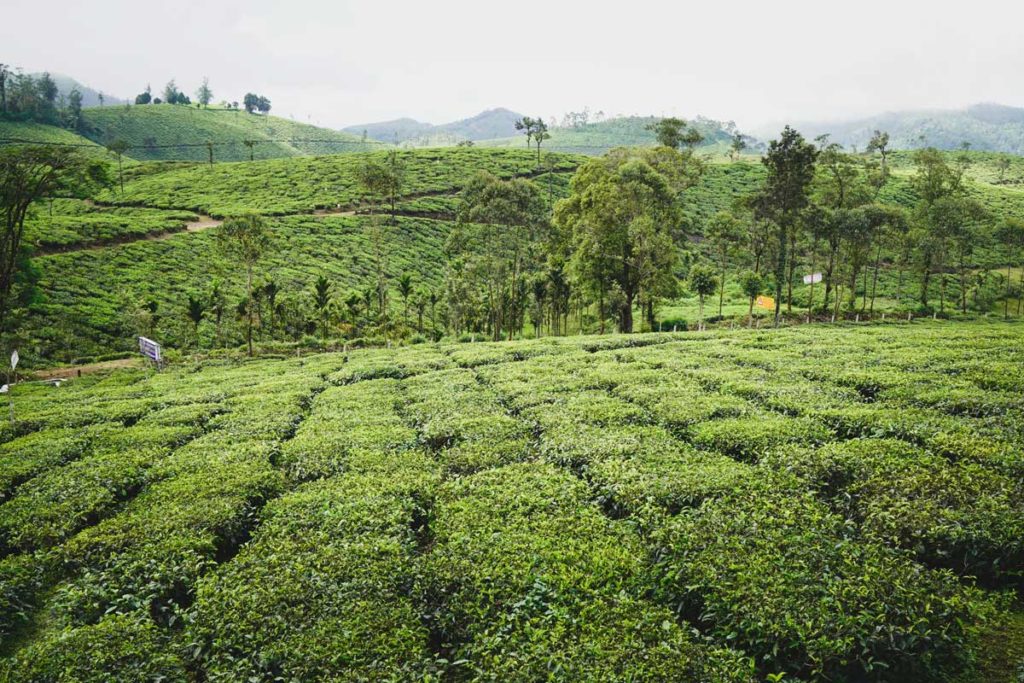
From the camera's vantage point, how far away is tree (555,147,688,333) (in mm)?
43106

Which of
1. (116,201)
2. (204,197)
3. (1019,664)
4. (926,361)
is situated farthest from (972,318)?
(116,201)

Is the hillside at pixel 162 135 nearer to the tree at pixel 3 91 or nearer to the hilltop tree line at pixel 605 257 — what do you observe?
the tree at pixel 3 91

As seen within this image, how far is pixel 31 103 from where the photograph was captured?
516 feet

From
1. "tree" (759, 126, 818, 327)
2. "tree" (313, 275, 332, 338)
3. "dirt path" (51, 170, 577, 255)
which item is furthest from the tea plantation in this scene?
"dirt path" (51, 170, 577, 255)

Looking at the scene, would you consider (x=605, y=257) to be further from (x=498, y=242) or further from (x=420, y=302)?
(x=420, y=302)

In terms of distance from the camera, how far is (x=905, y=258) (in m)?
65.1

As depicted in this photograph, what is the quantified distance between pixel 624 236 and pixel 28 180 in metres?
37.1

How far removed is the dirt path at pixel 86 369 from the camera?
131 feet

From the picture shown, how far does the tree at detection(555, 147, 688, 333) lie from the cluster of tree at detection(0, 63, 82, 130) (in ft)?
599

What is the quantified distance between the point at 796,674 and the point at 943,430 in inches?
375

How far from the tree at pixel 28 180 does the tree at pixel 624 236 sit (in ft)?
105

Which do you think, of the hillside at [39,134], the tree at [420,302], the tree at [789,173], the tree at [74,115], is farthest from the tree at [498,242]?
the tree at [74,115]

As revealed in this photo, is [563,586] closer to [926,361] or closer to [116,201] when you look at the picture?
[926,361]

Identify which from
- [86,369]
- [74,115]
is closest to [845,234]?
[86,369]
